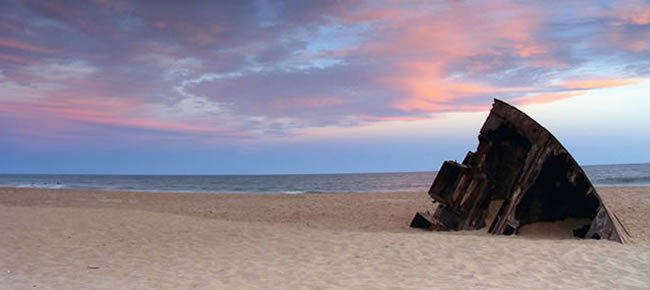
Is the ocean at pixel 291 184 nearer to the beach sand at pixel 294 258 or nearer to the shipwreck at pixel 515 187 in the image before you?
the shipwreck at pixel 515 187

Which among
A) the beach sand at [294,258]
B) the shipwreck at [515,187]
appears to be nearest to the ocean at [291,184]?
the shipwreck at [515,187]

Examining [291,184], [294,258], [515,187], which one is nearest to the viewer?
[294,258]

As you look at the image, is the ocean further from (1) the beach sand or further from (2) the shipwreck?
(1) the beach sand

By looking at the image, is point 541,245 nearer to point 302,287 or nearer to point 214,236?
point 302,287

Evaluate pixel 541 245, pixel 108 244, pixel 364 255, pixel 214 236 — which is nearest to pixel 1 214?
pixel 108 244

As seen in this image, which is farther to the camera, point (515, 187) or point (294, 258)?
point (515, 187)

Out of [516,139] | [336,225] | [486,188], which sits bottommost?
[336,225]

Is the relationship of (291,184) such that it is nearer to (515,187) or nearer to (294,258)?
(515,187)

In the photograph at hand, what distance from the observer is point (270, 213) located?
16.7 m

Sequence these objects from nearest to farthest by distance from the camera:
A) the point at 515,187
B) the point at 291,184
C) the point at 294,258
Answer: the point at 294,258 < the point at 515,187 < the point at 291,184

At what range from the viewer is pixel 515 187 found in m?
9.66

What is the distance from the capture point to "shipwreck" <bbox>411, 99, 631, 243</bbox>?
9.25m

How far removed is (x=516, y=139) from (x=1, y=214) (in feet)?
47.8

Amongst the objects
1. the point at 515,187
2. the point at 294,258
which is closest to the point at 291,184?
the point at 515,187
